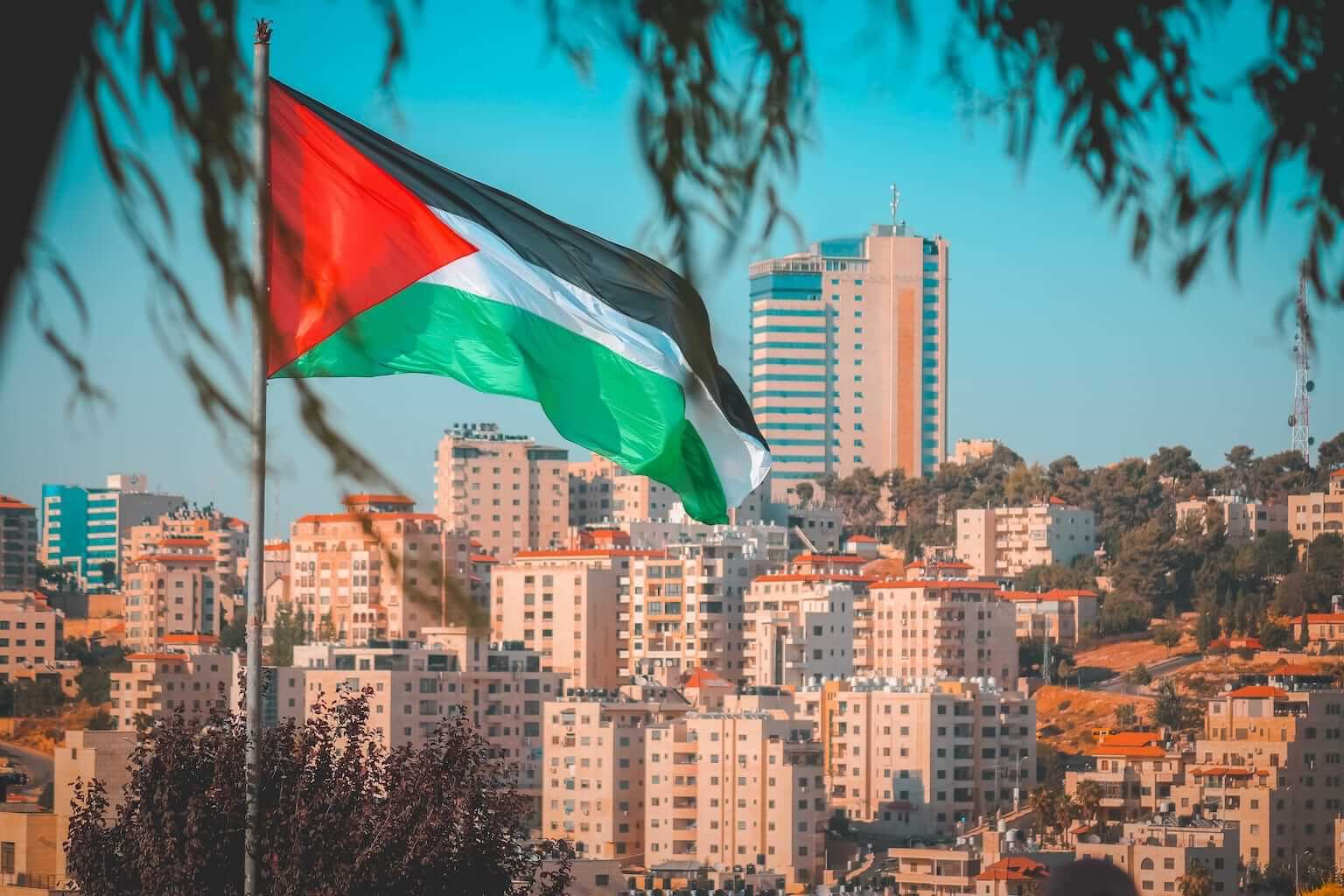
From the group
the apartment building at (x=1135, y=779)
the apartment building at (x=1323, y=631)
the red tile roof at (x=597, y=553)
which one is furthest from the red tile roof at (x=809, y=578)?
the apartment building at (x=1135, y=779)

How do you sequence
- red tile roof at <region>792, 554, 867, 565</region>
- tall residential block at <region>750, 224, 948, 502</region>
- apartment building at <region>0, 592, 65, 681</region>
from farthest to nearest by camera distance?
tall residential block at <region>750, 224, 948, 502</region> → red tile roof at <region>792, 554, 867, 565</region> → apartment building at <region>0, 592, 65, 681</region>

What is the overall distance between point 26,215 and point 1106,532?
6929 cm

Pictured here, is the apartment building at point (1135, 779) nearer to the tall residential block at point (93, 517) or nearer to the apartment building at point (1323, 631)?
the apartment building at point (1323, 631)

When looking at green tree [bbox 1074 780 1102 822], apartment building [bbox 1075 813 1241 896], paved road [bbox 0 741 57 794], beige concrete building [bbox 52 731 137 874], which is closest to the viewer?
beige concrete building [bbox 52 731 137 874]

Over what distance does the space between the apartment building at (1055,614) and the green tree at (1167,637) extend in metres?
2.08

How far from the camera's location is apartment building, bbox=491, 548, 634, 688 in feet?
179

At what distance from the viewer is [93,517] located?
89.3m

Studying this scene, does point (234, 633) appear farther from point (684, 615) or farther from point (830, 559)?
point (830, 559)

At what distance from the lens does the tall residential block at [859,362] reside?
9794 cm

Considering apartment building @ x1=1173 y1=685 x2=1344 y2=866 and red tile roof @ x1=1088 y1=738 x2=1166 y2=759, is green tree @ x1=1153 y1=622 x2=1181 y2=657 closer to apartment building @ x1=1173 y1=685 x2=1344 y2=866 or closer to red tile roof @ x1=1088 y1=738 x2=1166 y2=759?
red tile roof @ x1=1088 y1=738 x2=1166 y2=759

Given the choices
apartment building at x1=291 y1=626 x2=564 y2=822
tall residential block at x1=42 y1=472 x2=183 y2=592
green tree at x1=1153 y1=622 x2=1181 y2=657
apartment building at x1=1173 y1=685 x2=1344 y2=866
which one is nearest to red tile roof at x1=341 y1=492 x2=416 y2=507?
apartment building at x1=1173 y1=685 x2=1344 y2=866

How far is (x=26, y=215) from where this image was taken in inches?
72.3

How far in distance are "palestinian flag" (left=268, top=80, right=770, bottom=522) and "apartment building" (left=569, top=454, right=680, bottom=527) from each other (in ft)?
229

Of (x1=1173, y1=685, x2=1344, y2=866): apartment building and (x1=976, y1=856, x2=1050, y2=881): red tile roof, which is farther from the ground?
(x1=1173, y1=685, x2=1344, y2=866): apartment building
